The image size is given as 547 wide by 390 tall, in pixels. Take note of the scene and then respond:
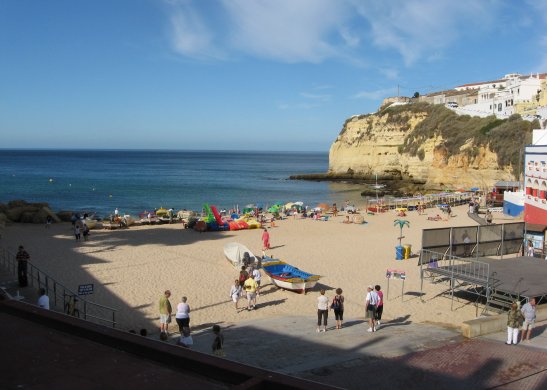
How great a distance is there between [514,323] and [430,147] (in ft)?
187

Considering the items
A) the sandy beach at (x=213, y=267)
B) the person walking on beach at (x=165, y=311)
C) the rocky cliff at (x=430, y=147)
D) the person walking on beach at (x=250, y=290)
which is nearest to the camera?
the person walking on beach at (x=165, y=311)

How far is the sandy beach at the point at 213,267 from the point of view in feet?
43.8

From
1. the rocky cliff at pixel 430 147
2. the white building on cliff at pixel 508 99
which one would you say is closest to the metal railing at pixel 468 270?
the rocky cliff at pixel 430 147

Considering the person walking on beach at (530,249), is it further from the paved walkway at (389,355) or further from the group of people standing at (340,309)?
the group of people standing at (340,309)

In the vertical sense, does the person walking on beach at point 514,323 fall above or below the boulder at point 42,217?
above

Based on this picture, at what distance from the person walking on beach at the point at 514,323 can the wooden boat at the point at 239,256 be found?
950cm

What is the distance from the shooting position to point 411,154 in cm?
6719

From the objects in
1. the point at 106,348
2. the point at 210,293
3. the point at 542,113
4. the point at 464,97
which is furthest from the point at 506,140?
the point at 106,348

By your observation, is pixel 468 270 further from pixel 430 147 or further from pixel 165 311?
pixel 430 147

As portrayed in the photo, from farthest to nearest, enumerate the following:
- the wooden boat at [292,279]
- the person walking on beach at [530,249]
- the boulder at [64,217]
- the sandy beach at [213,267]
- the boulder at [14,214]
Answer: the boulder at [64,217] < the boulder at [14,214] < the person walking on beach at [530,249] < the wooden boat at [292,279] < the sandy beach at [213,267]

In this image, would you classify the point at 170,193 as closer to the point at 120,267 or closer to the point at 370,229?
the point at 370,229

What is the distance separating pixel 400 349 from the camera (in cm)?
915

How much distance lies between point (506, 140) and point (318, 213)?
25.0 m

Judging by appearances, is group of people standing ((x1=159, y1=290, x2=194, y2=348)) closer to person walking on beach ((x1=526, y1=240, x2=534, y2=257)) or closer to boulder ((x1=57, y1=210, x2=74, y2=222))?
person walking on beach ((x1=526, y1=240, x2=534, y2=257))
